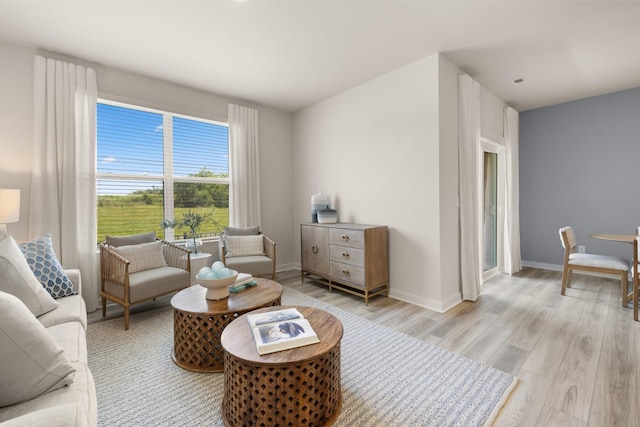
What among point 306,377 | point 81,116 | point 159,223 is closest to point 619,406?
point 306,377

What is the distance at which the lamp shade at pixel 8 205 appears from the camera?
2159 millimetres

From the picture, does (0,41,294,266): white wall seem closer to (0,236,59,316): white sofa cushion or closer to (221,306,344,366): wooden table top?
(0,236,59,316): white sofa cushion

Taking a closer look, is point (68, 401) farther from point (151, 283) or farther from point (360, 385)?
point (151, 283)

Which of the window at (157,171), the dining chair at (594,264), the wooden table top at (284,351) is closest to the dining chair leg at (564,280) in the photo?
the dining chair at (594,264)

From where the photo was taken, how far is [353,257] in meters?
3.17

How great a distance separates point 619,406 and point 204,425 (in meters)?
2.23

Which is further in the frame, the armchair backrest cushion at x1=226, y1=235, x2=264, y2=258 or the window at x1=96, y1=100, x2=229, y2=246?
the armchair backrest cushion at x1=226, y1=235, x2=264, y2=258

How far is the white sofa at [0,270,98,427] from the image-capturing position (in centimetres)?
73

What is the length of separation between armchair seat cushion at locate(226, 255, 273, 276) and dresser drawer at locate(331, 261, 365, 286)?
800 millimetres

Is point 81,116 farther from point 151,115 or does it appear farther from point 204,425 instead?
point 204,425

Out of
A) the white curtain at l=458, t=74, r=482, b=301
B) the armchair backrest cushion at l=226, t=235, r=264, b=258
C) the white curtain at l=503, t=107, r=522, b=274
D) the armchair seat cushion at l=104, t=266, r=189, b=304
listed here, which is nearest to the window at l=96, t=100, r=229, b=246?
the armchair backrest cushion at l=226, t=235, r=264, b=258

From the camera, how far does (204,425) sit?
1.42 meters

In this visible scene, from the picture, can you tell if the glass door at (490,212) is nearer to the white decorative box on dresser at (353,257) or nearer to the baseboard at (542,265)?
the baseboard at (542,265)

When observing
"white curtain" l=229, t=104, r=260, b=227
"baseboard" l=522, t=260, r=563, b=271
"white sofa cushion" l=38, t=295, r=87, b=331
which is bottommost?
"baseboard" l=522, t=260, r=563, b=271
